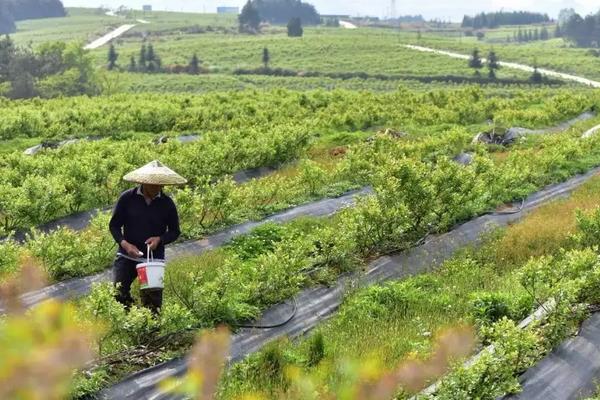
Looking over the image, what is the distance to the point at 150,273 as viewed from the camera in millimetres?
6449

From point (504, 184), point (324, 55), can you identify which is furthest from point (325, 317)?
point (324, 55)

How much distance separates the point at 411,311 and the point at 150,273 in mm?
3149

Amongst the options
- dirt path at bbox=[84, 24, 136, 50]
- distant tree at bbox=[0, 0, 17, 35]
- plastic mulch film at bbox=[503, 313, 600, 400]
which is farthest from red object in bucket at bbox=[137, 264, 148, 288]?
distant tree at bbox=[0, 0, 17, 35]

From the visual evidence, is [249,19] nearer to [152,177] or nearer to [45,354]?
[152,177]

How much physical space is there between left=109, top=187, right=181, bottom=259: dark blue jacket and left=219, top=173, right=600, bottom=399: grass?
1.70 meters

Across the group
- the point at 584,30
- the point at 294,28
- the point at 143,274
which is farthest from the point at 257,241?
the point at 584,30

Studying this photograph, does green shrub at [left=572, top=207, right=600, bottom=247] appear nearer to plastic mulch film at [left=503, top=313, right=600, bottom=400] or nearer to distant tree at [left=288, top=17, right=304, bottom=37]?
plastic mulch film at [left=503, top=313, right=600, bottom=400]

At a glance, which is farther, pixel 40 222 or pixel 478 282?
pixel 40 222

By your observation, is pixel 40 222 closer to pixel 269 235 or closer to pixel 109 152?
pixel 269 235

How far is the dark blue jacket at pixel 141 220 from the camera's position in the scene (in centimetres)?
672

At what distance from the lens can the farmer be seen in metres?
6.67

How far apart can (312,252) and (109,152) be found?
799 centimetres

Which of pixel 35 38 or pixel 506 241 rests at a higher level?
pixel 35 38

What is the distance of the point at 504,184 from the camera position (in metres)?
12.9
